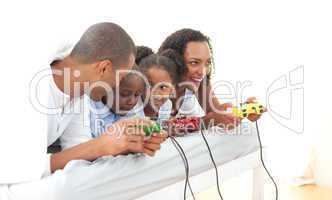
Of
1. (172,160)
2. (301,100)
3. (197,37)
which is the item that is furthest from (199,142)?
(301,100)

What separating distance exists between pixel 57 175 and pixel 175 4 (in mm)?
1245

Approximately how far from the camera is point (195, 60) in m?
1.40

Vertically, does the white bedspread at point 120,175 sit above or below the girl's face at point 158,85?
below

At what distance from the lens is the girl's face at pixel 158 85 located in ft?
4.01

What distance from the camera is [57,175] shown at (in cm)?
Answer: 71

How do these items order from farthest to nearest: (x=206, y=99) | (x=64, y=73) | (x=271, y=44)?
(x=271, y=44) < (x=206, y=99) < (x=64, y=73)

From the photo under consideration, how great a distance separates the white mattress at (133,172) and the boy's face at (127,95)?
20cm

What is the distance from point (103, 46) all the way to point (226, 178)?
515mm

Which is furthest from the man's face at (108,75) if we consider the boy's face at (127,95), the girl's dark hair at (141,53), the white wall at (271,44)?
the white wall at (271,44)

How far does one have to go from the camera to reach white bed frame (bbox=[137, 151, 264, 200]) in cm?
92

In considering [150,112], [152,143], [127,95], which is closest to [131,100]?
[127,95]

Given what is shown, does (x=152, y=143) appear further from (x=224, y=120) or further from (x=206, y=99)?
(x=206, y=99)

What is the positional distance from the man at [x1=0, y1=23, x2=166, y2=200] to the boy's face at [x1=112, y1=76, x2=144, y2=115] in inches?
5.6

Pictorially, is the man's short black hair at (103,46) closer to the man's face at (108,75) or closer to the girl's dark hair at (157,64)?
the man's face at (108,75)
